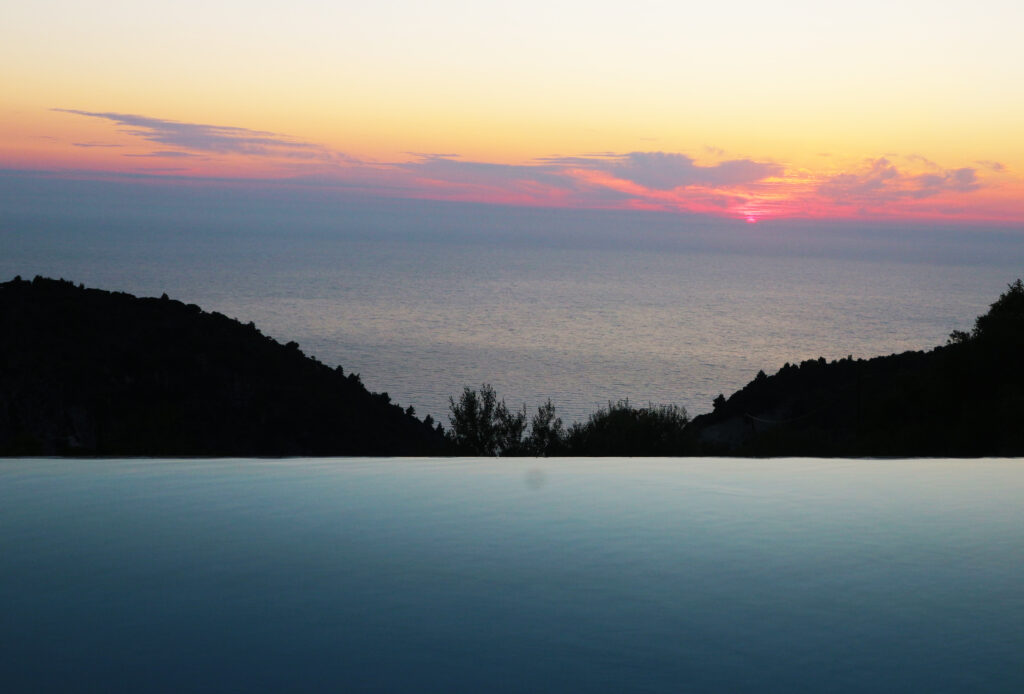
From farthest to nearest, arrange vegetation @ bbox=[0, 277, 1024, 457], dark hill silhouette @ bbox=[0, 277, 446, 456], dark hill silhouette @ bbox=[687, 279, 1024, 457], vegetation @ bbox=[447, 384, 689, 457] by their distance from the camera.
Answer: dark hill silhouette @ bbox=[0, 277, 446, 456] < vegetation @ bbox=[447, 384, 689, 457] < vegetation @ bbox=[0, 277, 1024, 457] < dark hill silhouette @ bbox=[687, 279, 1024, 457]

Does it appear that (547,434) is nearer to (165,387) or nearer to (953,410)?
(953,410)

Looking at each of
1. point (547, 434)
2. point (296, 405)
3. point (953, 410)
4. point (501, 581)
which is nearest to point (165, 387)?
point (296, 405)

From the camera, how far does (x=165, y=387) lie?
136 ft

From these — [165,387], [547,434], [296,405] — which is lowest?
[547,434]

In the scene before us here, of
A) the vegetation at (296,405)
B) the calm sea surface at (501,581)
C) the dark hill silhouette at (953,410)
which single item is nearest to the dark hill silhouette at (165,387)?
the vegetation at (296,405)

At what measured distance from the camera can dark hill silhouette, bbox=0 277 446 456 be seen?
37656 millimetres

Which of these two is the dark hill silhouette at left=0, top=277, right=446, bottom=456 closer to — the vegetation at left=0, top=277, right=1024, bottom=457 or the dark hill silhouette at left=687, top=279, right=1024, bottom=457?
the vegetation at left=0, top=277, right=1024, bottom=457

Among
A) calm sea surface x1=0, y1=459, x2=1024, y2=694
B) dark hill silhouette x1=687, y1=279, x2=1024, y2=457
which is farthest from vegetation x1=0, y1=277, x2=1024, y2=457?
calm sea surface x1=0, y1=459, x2=1024, y2=694

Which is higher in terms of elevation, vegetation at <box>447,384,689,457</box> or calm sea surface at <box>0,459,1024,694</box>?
vegetation at <box>447,384,689,457</box>

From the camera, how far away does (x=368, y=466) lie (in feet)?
34.6

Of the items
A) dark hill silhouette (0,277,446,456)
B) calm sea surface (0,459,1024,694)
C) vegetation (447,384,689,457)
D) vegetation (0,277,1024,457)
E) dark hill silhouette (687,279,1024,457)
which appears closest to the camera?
calm sea surface (0,459,1024,694)

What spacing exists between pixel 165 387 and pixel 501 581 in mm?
38322

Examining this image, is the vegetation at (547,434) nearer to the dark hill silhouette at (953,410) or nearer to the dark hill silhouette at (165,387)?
the dark hill silhouette at (953,410)

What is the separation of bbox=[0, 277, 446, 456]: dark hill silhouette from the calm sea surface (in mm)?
26260
